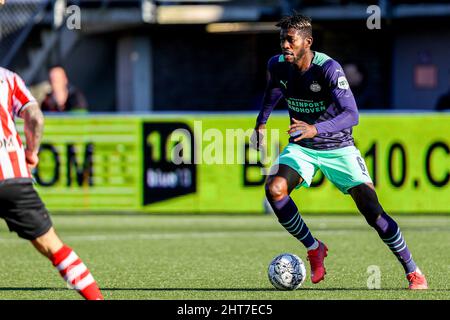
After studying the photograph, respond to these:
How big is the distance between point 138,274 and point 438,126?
7492 mm

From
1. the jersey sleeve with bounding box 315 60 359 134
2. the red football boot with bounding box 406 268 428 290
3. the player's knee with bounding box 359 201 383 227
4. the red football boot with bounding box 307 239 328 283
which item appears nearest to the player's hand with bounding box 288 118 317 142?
the jersey sleeve with bounding box 315 60 359 134

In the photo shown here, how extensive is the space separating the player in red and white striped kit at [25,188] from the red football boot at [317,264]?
232 centimetres

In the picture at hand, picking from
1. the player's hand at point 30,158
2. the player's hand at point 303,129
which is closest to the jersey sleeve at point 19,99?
the player's hand at point 30,158

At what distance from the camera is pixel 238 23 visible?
23.0 m

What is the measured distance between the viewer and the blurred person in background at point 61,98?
17.2 meters

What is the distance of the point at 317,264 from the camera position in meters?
9.12

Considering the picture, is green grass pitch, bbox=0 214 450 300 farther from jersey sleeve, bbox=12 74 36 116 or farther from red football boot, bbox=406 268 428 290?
jersey sleeve, bbox=12 74 36 116

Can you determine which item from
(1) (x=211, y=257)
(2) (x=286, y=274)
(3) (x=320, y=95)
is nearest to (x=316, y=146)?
(3) (x=320, y=95)

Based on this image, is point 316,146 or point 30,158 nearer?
point 30,158

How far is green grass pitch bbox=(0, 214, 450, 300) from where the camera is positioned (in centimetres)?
870

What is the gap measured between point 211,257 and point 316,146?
2626mm

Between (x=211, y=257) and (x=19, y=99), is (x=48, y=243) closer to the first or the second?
(x=19, y=99)
